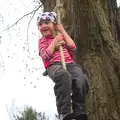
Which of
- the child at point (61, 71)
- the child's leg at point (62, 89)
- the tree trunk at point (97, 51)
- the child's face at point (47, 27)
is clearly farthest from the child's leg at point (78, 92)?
the tree trunk at point (97, 51)

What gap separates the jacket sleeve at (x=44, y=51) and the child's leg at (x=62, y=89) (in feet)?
0.57

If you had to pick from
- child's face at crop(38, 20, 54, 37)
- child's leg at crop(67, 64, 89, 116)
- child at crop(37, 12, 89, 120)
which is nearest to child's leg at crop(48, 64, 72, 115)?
child at crop(37, 12, 89, 120)

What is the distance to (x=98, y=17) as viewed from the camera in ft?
20.5

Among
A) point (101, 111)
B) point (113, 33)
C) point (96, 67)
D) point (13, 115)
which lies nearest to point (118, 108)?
point (101, 111)

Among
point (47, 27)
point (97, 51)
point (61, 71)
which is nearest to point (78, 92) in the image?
point (61, 71)

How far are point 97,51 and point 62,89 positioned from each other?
6.13ft

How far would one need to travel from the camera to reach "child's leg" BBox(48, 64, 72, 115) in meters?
4.30

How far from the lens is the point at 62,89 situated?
4.36 meters

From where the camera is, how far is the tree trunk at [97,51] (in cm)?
573

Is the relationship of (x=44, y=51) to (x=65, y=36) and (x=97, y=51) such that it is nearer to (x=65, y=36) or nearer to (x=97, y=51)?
(x=65, y=36)

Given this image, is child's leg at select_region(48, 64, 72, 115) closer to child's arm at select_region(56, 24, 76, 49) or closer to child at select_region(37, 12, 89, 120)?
child at select_region(37, 12, 89, 120)

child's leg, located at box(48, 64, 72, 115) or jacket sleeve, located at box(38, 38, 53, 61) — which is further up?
jacket sleeve, located at box(38, 38, 53, 61)

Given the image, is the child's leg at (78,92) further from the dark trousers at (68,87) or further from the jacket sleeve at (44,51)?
the jacket sleeve at (44,51)

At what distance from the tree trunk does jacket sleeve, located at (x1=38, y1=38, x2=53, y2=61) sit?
4.55 feet
